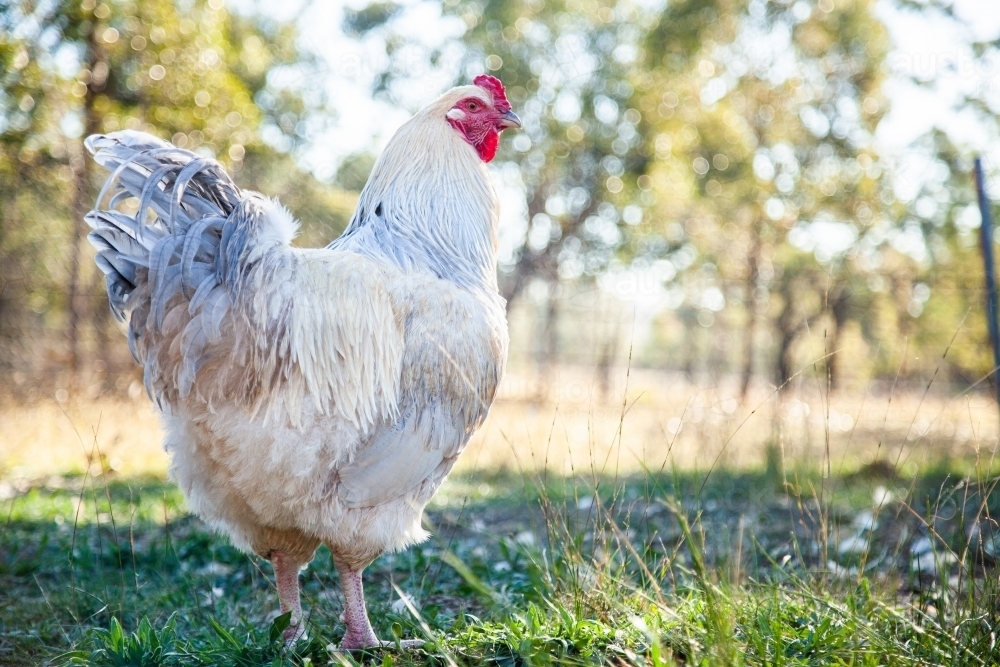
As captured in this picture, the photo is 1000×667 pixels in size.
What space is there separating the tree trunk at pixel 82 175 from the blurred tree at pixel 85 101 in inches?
0.6

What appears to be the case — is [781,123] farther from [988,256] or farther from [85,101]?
Result: [85,101]

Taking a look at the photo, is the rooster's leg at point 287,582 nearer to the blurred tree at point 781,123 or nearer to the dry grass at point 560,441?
the dry grass at point 560,441


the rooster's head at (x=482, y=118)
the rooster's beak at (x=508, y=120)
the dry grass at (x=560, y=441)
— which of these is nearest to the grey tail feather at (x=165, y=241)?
the rooster's head at (x=482, y=118)

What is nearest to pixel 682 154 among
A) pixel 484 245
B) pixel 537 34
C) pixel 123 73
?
pixel 537 34

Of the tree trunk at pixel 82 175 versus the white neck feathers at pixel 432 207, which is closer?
the white neck feathers at pixel 432 207

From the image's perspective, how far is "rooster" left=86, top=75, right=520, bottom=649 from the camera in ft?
8.80

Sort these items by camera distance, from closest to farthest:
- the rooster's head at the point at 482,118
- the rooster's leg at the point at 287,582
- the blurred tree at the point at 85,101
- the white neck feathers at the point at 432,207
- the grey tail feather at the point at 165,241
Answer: the grey tail feather at the point at 165,241 → the rooster's leg at the point at 287,582 → the white neck feathers at the point at 432,207 → the rooster's head at the point at 482,118 → the blurred tree at the point at 85,101

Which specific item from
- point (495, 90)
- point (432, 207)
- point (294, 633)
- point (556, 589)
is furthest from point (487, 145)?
point (294, 633)

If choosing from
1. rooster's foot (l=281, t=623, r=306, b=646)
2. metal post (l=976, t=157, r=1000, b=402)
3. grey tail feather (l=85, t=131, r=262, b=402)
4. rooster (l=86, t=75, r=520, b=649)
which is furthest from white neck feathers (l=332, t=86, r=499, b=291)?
metal post (l=976, t=157, r=1000, b=402)

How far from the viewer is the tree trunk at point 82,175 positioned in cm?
869

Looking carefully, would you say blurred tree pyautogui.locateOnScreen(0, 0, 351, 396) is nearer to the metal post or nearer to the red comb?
the red comb

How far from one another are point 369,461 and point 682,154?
14.6 meters

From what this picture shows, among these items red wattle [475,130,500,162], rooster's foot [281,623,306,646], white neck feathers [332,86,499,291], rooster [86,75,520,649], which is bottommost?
rooster's foot [281,623,306,646]

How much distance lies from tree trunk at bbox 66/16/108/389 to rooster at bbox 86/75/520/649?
6.52 metres
